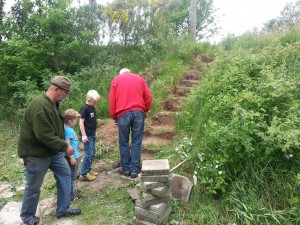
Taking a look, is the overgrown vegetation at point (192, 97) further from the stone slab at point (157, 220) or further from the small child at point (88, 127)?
the small child at point (88, 127)

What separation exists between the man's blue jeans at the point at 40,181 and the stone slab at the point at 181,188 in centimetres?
143

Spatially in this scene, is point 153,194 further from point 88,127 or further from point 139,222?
point 88,127

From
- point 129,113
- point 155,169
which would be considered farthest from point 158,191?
point 129,113

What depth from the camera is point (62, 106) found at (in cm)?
797

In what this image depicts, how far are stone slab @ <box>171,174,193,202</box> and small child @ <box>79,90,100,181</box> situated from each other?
1566mm

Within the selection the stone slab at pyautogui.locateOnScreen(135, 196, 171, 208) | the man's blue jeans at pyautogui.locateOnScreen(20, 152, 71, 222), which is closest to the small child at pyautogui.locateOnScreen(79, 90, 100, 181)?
the man's blue jeans at pyautogui.locateOnScreen(20, 152, 71, 222)

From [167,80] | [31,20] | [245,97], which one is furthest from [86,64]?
[245,97]

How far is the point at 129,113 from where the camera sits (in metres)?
4.45

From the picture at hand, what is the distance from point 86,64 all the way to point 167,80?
3.49 meters

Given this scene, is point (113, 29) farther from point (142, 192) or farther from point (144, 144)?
point (142, 192)

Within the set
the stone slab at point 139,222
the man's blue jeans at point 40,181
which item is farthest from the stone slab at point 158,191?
Result: the man's blue jeans at point 40,181

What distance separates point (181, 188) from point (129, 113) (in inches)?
58.2

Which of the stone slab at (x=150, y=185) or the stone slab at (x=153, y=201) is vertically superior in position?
the stone slab at (x=150, y=185)

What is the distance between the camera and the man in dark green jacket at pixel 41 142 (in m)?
3.14
